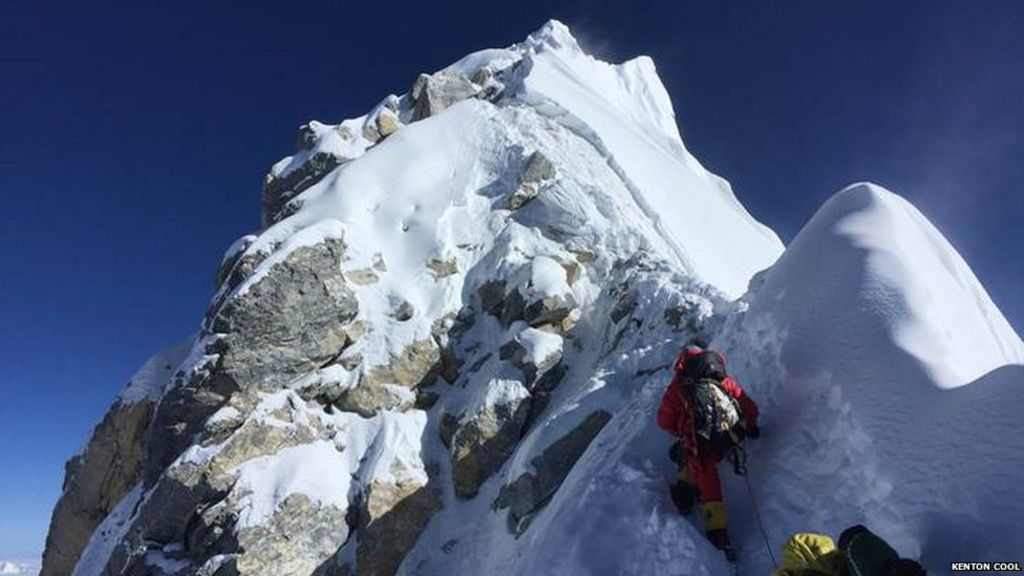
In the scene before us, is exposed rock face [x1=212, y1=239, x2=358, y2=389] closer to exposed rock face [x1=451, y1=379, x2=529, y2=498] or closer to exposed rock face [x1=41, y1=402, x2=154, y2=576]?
exposed rock face [x1=451, y1=379, x2=529, y2=498]

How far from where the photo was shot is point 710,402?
635cm

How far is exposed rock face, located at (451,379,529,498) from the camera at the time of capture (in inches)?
537

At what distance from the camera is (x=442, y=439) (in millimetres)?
15109

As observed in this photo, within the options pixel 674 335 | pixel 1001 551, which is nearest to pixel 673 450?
pixel 1001 551

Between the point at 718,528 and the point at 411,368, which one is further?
the point at 411,368

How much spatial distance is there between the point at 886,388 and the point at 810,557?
2.08 metres

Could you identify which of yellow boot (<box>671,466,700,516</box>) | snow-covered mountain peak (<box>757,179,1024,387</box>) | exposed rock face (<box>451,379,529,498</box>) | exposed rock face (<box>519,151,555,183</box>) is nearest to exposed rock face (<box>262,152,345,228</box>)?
exposed rock face (<box>519,151,555,183</box>)

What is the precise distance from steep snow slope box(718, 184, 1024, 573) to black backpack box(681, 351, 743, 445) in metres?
0.66

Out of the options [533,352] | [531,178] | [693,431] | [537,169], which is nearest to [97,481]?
[533,352]

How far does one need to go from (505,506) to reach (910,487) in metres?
7.75

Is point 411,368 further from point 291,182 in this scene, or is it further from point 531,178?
point 291,182

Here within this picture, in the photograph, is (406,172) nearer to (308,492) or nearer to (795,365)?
(308,492)

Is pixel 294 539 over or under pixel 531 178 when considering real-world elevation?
under

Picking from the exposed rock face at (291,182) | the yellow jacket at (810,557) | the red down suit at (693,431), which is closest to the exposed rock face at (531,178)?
the exposed rock face at (291,182)
